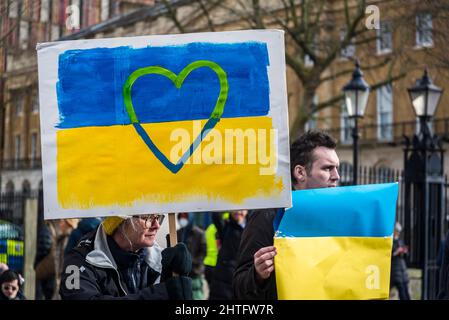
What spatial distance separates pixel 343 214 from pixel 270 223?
0.38 metres

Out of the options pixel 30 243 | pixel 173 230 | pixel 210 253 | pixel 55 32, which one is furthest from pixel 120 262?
pixel 30 243

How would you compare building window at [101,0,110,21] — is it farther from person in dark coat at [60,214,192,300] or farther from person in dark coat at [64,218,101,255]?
person in dark coat at [60,214,192,300]

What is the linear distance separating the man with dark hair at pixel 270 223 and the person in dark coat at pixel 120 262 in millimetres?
374

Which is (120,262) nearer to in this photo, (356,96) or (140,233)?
(140,233)

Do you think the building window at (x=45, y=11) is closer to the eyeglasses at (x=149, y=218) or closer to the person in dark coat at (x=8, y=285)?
the person in dark coat at (x=8, y=285)

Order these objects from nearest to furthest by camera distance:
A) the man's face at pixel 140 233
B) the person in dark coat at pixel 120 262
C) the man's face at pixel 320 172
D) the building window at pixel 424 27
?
the person in dark coat at pixel 120 262
the man's face at pixel 140 233
the man's face at pixel 320 172
the building window at pixel 424 27

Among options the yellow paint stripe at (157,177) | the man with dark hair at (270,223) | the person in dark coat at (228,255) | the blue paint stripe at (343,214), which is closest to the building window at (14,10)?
the person in dark coat at (228,255)

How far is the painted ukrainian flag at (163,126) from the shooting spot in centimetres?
463

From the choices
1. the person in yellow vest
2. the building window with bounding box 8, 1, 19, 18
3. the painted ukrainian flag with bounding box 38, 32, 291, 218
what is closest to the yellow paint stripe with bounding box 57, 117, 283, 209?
the painted ukrainian flag with bounding box 38, 32, 291, 218

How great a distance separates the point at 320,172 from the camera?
5336 millimetres

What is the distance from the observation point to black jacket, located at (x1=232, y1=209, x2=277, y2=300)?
15.8 feet
